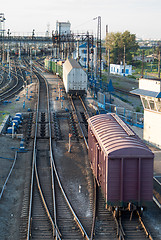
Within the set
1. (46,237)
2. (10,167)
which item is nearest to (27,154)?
(10,167)

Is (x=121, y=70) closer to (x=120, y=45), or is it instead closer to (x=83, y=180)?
(x=120, y=45)

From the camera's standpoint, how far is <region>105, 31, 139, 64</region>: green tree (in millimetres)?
116312

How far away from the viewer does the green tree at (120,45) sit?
116312 mm

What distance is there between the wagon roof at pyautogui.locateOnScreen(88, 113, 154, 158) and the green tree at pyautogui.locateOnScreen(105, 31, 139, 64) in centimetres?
9816

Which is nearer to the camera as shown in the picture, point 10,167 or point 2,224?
point 2,224

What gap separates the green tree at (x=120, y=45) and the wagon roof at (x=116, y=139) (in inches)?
A: 3865

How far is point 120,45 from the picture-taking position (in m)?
116

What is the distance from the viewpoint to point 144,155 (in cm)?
1515

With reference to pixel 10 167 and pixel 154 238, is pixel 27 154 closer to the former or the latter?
pixel 10 167

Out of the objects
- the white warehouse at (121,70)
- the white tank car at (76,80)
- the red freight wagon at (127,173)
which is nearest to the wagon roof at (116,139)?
the red freight wagon at (127,173)

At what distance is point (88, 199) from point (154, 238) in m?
4.68

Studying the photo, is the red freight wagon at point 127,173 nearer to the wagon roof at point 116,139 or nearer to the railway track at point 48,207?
the wagon roof at point 116,139

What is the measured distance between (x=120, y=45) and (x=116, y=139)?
103476mm

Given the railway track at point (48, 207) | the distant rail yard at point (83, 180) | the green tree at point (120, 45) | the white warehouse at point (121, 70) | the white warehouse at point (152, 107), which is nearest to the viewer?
the railway track at point (48, 207)
